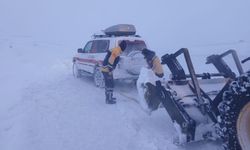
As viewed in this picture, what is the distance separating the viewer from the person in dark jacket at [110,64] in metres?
7.79

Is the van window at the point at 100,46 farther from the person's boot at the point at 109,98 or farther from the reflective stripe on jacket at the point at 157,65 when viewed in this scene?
the reflective stripe on jacket at the point at 157,65

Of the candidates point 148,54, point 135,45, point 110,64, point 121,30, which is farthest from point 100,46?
point 148,54

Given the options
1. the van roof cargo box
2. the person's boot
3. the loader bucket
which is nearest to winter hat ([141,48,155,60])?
the person's boot

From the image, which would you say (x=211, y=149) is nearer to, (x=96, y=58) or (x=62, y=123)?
(x=62, y=123)

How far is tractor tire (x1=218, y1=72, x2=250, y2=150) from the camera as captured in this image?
3.66 metres

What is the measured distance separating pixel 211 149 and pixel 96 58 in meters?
6.79

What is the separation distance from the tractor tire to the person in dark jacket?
4.22m

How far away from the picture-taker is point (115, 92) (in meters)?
10.1

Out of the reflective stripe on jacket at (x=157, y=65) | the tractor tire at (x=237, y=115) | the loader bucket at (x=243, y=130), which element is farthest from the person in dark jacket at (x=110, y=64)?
the loader bucket at (x=243, y=130)

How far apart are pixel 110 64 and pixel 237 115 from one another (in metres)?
4.57

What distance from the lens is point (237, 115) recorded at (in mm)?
3775

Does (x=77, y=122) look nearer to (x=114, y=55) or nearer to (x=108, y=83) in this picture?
(x=108, y=83)

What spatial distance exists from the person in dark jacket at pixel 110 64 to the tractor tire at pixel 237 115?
4215 mm

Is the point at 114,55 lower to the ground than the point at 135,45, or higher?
higher
